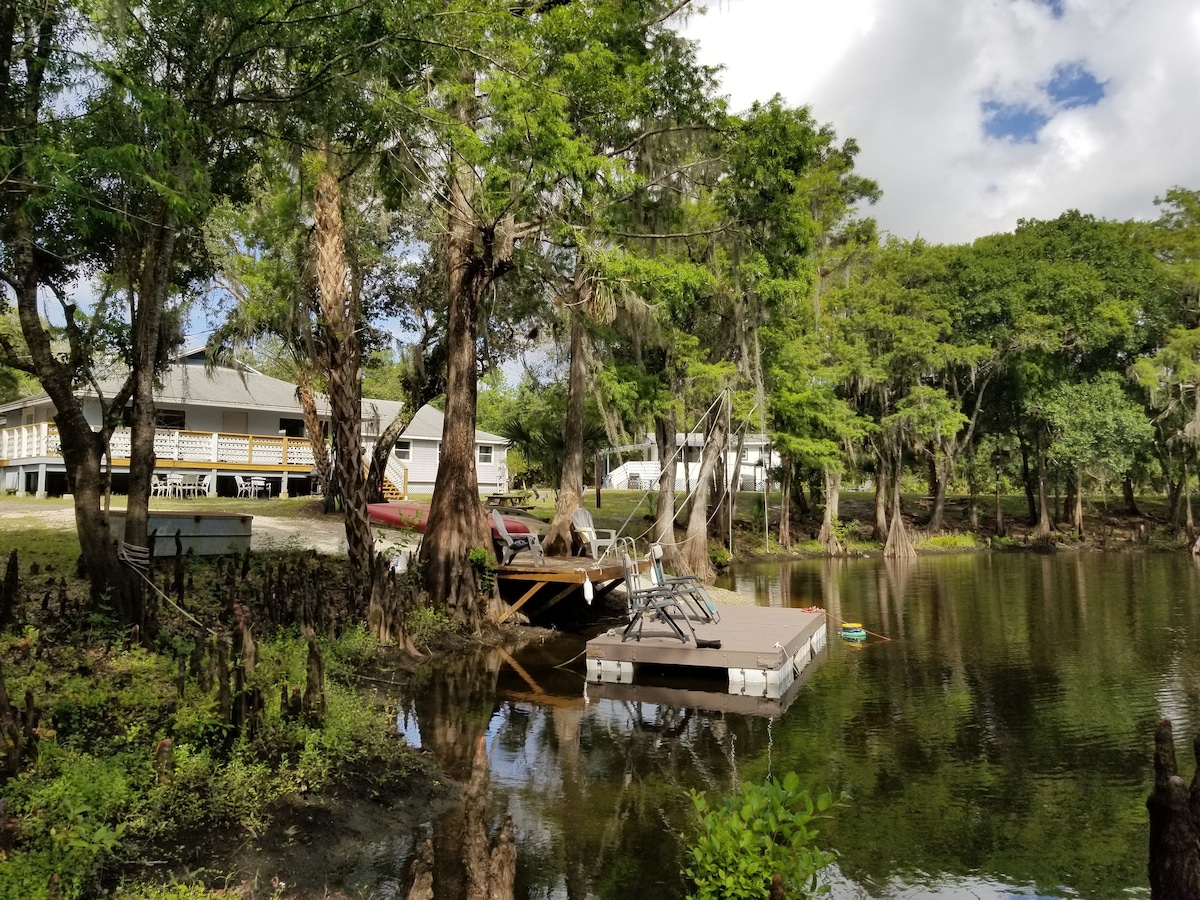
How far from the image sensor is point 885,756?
841 centimetres

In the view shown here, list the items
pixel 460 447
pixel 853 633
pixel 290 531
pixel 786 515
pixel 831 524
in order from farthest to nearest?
pixel 831 524
pixel 786 515
pixel 290 531
pixel 853 633
pixel 460 447

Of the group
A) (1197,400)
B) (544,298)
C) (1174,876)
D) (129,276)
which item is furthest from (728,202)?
(1197,400)

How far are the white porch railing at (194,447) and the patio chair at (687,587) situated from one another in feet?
65.3

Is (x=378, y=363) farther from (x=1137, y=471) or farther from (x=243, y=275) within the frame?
(x=1137, y=471)

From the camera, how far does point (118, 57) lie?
27.9 feet

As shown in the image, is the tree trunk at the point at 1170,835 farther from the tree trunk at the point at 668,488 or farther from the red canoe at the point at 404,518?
the tree trunk at the point at 668,488

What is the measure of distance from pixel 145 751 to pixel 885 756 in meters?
6.56

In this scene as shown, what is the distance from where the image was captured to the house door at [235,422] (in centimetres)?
3125

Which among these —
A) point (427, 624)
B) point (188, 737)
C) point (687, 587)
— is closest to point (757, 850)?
point (188, 737)

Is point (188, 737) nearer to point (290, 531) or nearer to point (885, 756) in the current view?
point (885, 756)

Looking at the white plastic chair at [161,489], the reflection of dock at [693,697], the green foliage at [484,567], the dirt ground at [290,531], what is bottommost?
the reflection of dock at [693,697]

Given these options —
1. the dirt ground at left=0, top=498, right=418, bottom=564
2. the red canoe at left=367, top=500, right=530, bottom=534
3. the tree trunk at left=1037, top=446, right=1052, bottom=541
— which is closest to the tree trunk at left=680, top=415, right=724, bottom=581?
the red canoe at left=367, top=500, right=530, bottom=534

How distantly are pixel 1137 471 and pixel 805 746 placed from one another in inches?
1581

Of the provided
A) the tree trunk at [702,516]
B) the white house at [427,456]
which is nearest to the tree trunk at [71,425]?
the tree trunk at [702,516]
